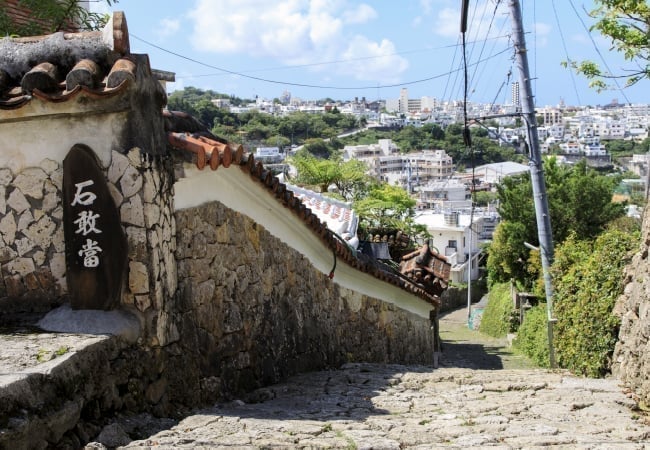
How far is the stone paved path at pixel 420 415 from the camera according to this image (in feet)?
17.7

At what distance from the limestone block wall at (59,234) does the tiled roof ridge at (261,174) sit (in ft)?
0.89

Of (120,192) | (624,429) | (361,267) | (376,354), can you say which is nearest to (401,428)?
(624,429)

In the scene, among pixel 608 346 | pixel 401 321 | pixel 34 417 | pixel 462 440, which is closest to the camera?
pixel 34 417

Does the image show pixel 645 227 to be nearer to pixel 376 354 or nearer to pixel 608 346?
pixel 608 346

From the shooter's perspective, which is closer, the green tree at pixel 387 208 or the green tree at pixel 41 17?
the green tree at pixel 41 17

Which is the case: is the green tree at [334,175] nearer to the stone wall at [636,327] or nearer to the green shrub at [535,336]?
the green shrub at [535,336]

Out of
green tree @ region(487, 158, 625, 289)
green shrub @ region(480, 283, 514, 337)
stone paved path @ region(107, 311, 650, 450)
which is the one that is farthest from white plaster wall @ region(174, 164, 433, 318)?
green shrub @ region(480, 283, 514, 337)

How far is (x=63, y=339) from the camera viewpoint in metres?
5.35

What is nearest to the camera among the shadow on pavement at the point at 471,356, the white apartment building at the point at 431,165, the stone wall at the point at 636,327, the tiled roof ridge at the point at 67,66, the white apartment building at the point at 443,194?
the tiled roof ridge at the point at 67,66

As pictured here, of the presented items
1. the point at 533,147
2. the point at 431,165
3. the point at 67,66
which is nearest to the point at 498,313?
the point at 533,147

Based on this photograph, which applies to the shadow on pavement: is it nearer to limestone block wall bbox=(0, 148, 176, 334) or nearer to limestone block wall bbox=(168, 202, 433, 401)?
limestone block wall bbox=(168, 202, 433, 401)

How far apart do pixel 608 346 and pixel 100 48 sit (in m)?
6.39

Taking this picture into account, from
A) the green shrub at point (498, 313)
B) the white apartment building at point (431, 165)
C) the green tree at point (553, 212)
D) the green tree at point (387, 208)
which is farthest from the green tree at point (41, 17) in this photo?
the white apartment building at point (431, 165)

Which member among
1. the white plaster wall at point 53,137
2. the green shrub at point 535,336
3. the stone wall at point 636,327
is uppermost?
the white plaster wall at point 53,137
